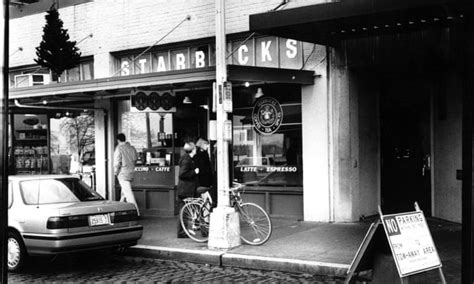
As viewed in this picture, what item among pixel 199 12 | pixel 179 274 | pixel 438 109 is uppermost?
pixel 199 12

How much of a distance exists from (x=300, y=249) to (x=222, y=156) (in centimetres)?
203

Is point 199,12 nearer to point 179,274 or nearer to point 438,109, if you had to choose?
point 438,109

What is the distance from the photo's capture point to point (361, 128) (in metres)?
12.5

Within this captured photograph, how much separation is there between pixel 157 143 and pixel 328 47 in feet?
16.6

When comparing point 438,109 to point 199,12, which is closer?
point 438,109

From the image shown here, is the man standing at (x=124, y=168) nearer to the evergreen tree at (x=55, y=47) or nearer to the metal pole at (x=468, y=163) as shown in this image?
the evergreen tree at (x=55, y=47)

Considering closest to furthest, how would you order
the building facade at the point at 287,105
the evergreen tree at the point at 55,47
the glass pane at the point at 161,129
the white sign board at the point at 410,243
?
the white sign board at the point at 410,243 → the building facade at the point at 287,105 → the glass pane at the point at 161,129 → the evergreen tree at the point at 55,47

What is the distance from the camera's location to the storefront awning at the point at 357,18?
8.80m

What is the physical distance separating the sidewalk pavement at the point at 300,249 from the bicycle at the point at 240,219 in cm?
21

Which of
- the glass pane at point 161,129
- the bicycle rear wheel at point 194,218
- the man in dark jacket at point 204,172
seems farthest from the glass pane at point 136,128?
the bicycle rear wheel at point 194,218

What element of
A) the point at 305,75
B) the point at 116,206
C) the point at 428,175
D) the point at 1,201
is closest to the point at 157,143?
the point at 305,75

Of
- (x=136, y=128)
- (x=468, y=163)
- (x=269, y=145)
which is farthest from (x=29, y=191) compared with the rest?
(x=468, y=163)

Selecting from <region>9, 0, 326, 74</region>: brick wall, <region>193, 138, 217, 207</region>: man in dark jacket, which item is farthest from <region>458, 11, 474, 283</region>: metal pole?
<region>9, 0, 326, 74</region>: brick wall

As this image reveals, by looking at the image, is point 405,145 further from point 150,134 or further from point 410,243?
point 410,243
